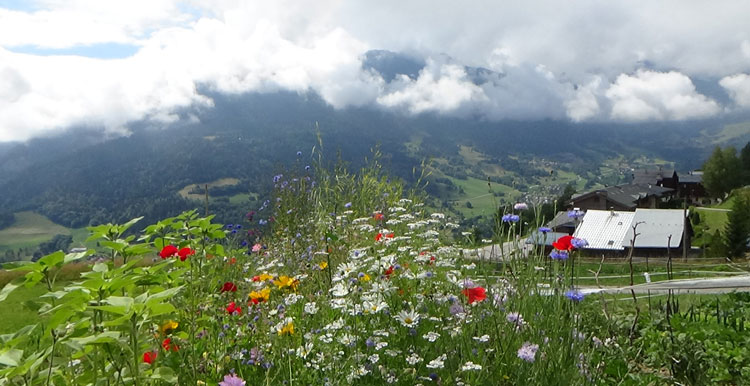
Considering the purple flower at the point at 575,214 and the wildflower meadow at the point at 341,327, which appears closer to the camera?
the wildflower meadow at the point at 341,327

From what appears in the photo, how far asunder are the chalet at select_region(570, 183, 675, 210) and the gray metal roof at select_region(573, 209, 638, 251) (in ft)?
50.6

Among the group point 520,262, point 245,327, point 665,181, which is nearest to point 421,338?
point 520,262

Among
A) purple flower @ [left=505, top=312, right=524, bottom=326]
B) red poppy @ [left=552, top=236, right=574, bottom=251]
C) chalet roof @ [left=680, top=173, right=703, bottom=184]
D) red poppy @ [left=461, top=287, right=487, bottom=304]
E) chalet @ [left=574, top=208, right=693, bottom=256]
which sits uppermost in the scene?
chalet roof @ [left=680, top=173, right=703, bottom=184]

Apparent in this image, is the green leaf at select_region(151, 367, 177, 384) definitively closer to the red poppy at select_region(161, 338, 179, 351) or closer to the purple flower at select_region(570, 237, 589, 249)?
the red poppy at select_region(161, 338, 179, 351)

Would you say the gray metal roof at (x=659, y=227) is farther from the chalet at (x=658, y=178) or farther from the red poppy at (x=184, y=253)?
the red poppy at (x=184, y=253)

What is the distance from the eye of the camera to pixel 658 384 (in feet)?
12.4

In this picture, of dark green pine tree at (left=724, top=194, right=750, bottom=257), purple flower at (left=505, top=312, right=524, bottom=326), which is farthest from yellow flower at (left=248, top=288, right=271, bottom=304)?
dark green pine tree at (left=724, top=194, right=750, bottom=257)

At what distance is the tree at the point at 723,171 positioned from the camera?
251 ft

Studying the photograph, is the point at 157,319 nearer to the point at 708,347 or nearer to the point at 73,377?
the point at 73,377

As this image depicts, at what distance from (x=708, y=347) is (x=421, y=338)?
284cm

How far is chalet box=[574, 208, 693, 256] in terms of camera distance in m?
48.0

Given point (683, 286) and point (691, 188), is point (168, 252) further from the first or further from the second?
point (691, 188)

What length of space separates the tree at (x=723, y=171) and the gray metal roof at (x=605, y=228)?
33940mm

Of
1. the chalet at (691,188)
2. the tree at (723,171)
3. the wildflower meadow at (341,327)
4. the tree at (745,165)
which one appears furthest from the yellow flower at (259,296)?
the chalet at (691,188)
